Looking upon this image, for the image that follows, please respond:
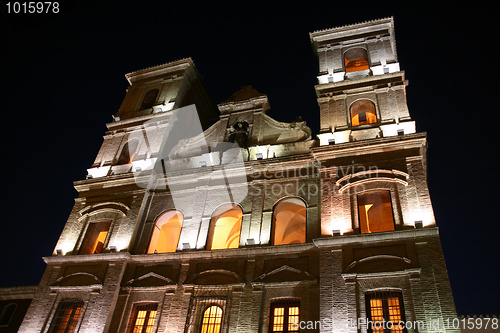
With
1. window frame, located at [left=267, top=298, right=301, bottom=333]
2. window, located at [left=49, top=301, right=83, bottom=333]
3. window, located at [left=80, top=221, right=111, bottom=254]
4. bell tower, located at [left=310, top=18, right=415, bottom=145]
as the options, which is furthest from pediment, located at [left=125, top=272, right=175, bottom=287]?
bell tower, located at [left=310, top=18, right=415, bottom=145]

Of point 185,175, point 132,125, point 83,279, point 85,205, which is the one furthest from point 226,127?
point 83,279

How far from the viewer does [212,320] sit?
15.1 m

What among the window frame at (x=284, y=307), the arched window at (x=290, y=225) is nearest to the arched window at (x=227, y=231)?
the arched window at (x=290, y=225)

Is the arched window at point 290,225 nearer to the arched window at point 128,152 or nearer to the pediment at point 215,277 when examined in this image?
the pediment at point 215,277

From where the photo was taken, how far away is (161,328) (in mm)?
15219

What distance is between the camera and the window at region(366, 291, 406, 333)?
12516 millimetres

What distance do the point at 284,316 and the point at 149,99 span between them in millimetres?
16230

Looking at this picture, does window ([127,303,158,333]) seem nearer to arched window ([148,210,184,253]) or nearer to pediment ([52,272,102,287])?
pediment ([52,272,102,287])

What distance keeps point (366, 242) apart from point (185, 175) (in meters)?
8.96

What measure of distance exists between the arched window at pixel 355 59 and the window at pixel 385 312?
12.6 meters

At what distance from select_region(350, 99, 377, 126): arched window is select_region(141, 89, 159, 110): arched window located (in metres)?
11.8

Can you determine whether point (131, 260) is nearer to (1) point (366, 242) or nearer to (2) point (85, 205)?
(2) point (85, 205)

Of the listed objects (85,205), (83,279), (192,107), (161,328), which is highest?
(192,107)

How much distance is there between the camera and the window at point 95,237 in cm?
1906
